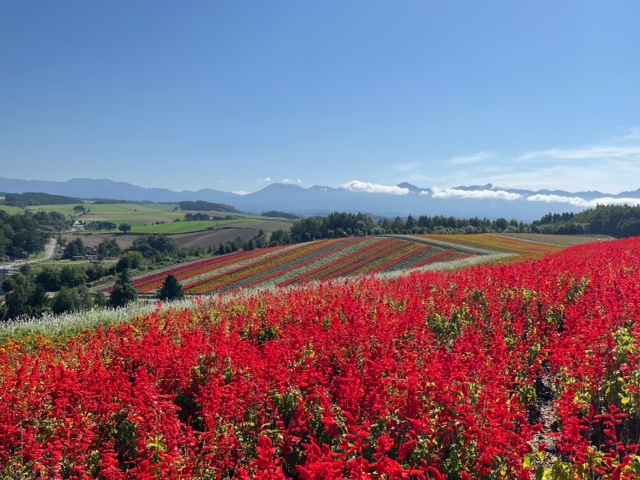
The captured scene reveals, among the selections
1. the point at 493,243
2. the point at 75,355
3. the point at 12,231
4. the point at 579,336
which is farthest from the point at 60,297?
the point at 12,231

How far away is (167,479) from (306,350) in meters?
3.14

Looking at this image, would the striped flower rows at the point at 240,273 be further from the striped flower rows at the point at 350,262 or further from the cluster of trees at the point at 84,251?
the cluster of trees at the point at 84,251

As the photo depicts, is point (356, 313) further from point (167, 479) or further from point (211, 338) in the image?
point (167, 479)

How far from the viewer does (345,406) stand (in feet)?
14.3

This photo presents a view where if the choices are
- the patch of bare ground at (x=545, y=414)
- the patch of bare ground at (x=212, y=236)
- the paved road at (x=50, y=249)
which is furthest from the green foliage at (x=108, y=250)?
the patch of bare ground at (x=545, y=414)

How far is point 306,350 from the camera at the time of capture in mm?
6348

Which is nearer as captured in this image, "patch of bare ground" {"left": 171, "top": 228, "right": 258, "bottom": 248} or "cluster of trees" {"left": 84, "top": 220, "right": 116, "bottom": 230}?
"patch of bare ground" {"left": 171, "top": 228, "right": 258, "bottom": 248}

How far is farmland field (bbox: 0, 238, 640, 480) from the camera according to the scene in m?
3.60

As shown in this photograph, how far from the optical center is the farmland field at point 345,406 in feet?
11.8

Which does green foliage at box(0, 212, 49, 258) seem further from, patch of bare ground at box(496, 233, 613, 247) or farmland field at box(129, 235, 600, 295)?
patch of bare ground at box(496, 233, 613, 247)

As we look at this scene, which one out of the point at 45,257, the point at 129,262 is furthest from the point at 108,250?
the point at 129,262

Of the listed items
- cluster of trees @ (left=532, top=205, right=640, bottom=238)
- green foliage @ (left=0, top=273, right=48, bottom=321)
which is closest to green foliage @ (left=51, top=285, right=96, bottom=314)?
green foliage @ (left=0, top=273, right=48, bottom=321)

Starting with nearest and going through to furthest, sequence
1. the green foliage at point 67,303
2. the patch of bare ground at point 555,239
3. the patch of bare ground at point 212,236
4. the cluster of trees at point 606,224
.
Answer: the green foliage at point 67,303 → the patch of bare ground at point 555,239 → the cluster of trees at point 606,224 → the patch of bare ground at point 212,236

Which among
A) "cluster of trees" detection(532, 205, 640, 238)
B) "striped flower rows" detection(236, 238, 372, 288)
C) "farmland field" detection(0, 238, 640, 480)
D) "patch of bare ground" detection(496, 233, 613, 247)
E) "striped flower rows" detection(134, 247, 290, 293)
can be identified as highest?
"cluster of trees" detection(532, 205, 640, 238)
